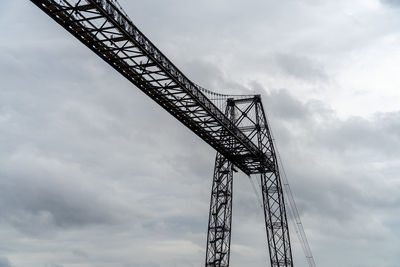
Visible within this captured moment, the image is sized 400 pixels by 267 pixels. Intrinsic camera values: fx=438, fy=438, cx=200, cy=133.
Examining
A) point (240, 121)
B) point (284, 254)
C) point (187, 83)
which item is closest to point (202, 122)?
point (187, 83)

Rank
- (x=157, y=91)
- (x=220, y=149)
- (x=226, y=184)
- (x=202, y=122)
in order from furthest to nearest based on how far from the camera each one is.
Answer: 1. (x=226, y=184)
2. (x=220, y=149)
3. (x=202, y=122)
4. (x=157, y=91)

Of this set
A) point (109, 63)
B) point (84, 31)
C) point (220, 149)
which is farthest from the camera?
point (220, 149)

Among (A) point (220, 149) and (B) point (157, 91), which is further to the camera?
(A) point (220, 149)

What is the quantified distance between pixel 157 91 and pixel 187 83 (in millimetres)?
1918

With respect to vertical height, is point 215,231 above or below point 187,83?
below

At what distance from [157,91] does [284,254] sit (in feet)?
57.4

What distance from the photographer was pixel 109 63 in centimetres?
2398

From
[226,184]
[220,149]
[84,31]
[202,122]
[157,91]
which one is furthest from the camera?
[226,184]

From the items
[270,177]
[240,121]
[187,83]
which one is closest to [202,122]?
[187,83]

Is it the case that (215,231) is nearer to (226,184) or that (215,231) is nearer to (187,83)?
(226,184)

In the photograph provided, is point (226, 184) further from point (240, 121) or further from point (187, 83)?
point (187, 83)

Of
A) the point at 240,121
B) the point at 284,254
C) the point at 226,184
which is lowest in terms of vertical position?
the point at 284,254

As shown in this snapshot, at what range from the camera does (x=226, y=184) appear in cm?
3709

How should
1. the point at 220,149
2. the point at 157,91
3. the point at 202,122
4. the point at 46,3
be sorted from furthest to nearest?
1. the point at 220,149
2. the point at 202,122
3. the point at 157,91
4. the point at 46,3
